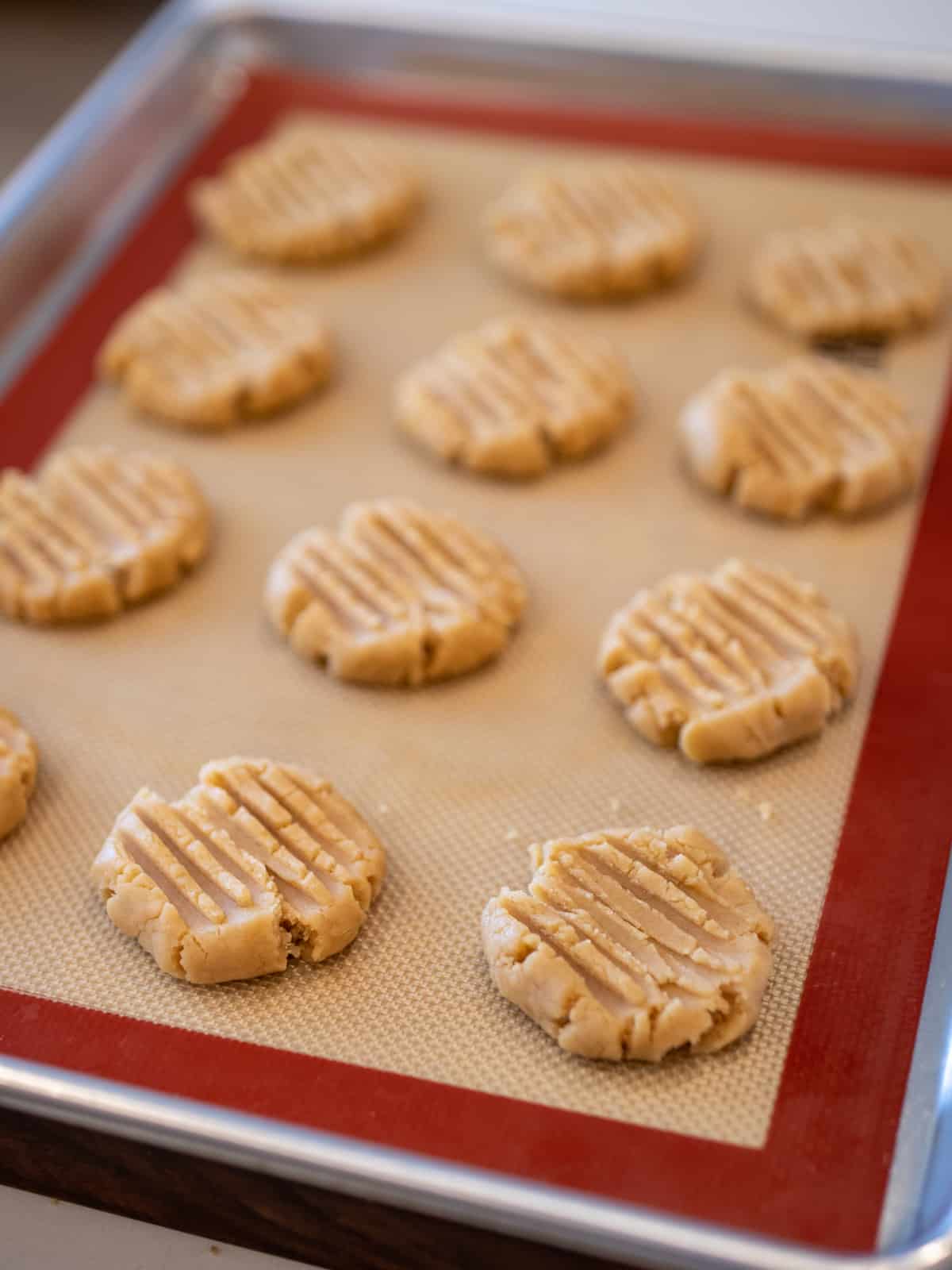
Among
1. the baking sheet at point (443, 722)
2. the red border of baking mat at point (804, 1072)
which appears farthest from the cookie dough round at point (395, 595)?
the red border of baking mat at point (804, 1072)

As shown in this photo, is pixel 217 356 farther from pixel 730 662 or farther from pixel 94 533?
pixel 730 662

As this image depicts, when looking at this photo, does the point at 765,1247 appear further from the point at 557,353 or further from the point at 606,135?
the point at 606,135

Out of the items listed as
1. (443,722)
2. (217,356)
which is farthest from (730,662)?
(217,356)

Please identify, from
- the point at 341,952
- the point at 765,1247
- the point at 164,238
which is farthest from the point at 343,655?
the point at 164,238

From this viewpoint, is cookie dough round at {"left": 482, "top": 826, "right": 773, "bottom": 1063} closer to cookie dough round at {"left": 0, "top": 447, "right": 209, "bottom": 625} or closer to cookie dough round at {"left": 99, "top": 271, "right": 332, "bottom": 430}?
cookie dough round at {"left": 0, "top": 447, "right": 209, "bottom": 625}

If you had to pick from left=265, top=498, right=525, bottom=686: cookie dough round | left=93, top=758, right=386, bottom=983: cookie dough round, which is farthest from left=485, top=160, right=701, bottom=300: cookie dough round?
left=93, top=758, right=386, bottom=983: cookie dough round

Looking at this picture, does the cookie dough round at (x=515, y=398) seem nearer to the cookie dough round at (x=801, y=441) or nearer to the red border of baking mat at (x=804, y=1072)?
the cookie dough round at (x=801, y=441)
